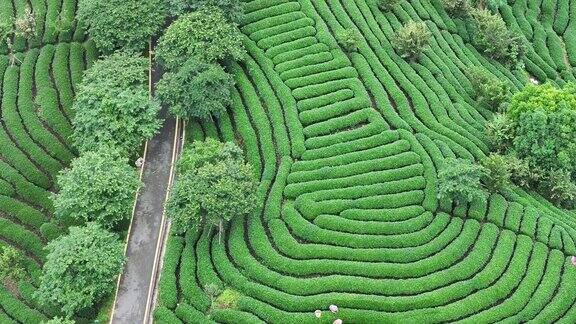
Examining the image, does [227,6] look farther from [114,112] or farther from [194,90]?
[114,112]

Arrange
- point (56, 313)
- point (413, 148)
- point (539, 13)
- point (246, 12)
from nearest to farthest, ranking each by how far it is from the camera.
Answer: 1. point (56, 313)
2. point (413, 148)
3. point (246, 12)
4. point (539, 13)

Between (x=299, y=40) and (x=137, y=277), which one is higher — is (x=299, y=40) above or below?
above

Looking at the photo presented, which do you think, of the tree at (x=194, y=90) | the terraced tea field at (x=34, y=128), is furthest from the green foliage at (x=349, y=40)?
the terraced tea field at (x=34, y=128)

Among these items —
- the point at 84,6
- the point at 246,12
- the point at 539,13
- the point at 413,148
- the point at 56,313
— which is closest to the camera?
the point at 56,313

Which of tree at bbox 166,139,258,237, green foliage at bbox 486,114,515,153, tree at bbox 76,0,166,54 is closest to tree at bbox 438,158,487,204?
green foliage at bbox 486,114,515,153

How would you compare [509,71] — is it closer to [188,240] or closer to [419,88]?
[419,88]

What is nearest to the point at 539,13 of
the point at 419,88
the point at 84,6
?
the point at 419,88

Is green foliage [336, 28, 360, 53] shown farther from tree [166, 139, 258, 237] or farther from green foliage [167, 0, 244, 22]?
tree [166, 139, 258, 237]

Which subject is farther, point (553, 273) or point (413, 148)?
point (413, 148)
